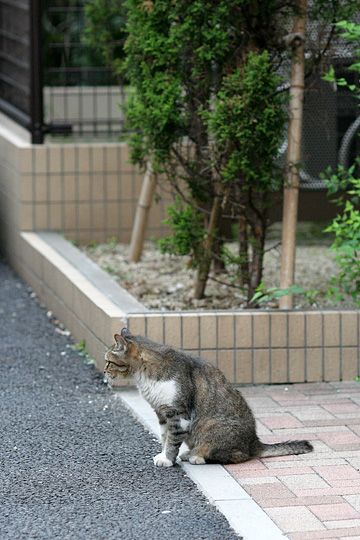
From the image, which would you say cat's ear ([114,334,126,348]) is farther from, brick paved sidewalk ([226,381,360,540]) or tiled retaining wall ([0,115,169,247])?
tiled retaining wall ([0,115,169,247])

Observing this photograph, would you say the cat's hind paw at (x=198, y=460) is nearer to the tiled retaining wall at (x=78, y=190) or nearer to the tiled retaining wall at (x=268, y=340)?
the tiled retaining wall at (x=268, y=340)

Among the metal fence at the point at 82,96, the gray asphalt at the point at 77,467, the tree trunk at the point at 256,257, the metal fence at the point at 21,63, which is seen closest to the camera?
the gray asphalt at the point at 77,467

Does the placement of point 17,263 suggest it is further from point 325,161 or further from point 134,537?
point 134,537

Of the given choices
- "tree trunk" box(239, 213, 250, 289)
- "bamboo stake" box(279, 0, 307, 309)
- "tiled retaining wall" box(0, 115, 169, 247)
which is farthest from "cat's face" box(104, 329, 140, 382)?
"tiled retaining wall" box(0, 115, 169, 247)

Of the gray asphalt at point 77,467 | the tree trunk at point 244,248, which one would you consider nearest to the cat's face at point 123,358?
the gray asphalt at point 77,467

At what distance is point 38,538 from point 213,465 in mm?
1245

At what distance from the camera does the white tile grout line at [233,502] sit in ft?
16.5


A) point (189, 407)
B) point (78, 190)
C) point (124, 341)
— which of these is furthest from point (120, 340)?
point (78, 190)

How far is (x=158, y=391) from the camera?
6.00 meters

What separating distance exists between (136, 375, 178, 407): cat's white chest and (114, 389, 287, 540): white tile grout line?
33 cm

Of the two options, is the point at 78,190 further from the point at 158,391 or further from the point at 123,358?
the point at 158,391

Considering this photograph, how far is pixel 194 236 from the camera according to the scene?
819 cm

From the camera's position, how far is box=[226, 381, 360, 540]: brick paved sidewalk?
205 inches

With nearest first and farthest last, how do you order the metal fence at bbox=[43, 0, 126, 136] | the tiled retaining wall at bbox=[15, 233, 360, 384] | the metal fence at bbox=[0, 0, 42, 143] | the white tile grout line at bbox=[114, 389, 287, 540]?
the white tile grout line at bbox=[114, 389, 287, 540]
the tiled retaining wall at bbox=[15, 233, 360, 384]
the metal fence at bbox=[0, 0, 42, 143]
the metal fence at bbox=[43, 0, 126, 136]
